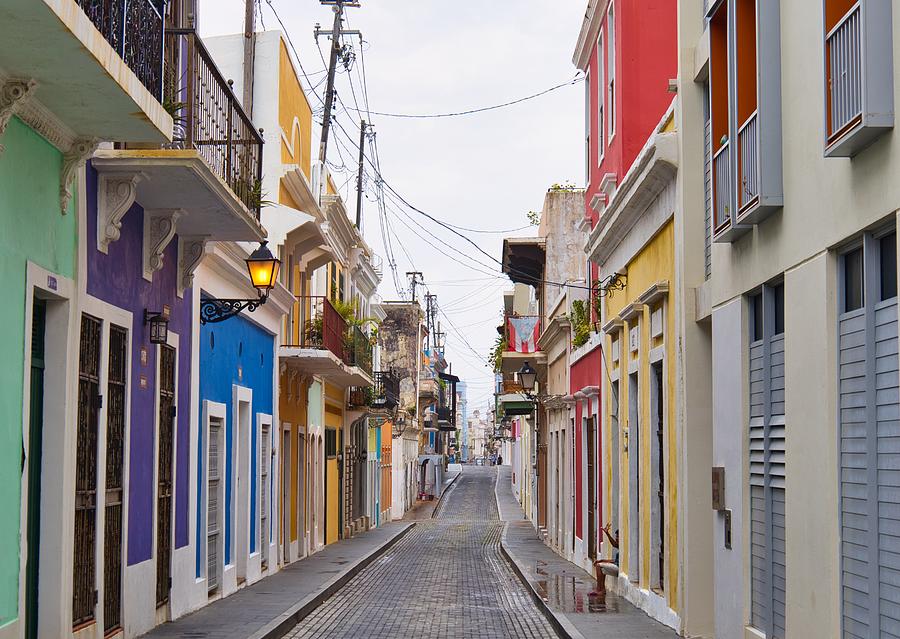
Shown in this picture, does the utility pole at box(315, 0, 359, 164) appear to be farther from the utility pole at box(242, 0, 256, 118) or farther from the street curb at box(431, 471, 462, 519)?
the street curb at box(431, 471, 462, 519)

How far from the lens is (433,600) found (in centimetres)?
1800

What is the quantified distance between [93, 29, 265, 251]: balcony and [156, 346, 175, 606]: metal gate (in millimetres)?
1539

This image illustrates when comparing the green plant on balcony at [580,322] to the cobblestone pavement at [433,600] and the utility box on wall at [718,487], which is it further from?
the utility box on wall at [718,487]

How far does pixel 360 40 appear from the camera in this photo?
3000 cm

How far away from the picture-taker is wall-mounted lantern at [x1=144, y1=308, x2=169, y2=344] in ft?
41.2

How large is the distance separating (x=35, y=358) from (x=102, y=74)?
8.56ft

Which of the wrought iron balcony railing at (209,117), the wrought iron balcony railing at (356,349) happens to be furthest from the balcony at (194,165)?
the wrought iron balcony railing at (356,349)

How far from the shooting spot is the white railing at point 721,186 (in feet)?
36.3

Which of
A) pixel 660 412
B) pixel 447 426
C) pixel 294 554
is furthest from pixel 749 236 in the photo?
pixel 447 426

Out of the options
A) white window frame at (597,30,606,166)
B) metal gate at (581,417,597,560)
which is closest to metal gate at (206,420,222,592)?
metal gate at (581,417,597,560)

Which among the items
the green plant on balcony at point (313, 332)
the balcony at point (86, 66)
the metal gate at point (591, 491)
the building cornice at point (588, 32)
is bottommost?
the metal gate at point (591, 491)

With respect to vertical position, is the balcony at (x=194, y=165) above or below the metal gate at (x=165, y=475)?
above

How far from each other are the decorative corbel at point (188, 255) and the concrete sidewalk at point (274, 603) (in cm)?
363

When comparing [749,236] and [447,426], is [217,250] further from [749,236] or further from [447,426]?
→ [447,426]
